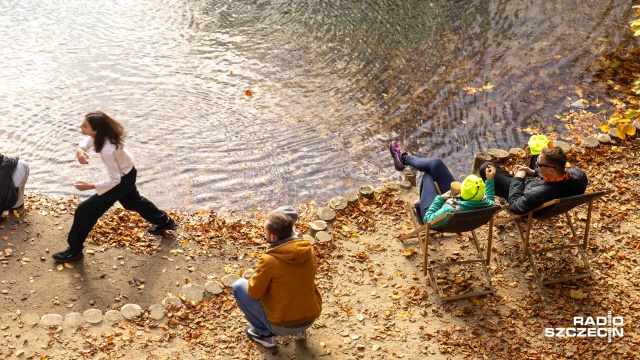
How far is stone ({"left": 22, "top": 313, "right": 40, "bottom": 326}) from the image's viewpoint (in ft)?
21.0

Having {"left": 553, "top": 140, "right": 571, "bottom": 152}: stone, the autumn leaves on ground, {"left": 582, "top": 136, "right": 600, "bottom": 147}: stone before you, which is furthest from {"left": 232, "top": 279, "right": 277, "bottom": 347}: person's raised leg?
{"left": 582, "top": 136, "right": 600, "bottom": 147}: stone

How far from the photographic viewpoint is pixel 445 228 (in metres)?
6.59

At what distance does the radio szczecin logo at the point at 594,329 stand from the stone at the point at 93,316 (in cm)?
421

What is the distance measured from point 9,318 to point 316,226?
129 inches

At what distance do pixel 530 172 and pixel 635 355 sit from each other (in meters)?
2.12

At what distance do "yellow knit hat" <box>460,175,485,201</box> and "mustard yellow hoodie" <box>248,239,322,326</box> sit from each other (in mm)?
1708

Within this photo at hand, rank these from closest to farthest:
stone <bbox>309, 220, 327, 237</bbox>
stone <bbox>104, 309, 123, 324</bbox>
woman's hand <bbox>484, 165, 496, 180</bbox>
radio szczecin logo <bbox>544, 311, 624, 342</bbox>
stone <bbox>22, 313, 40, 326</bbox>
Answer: radio szczecin logo <bbox>544, 311, 624, 342</bbox>, stone <bbox>22, 313, 40, 326</bbox>, stone <bbox>104, 309, 123, 324</bbox>, woman's hand <bbox>484, 165, 496, 180</bbox>, stone <bbox>309, 220, 327, 237</bbox>

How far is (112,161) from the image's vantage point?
6.99 metres

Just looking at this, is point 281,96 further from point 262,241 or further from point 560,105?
point 560,105

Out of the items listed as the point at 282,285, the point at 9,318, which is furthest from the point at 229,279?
Result: the point at 9,318

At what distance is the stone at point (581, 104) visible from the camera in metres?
10.6

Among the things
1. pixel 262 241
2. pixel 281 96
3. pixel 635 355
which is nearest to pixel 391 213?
pixel 262 241

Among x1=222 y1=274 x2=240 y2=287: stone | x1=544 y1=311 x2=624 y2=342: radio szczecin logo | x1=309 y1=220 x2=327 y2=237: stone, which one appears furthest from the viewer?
x1=309 y1=220 x2=327 y2=237: stone

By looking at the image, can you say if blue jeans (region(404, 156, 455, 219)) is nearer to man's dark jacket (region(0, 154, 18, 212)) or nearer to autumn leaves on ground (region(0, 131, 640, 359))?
autumn leaves on ground (region(0, 131, 640, 359))
